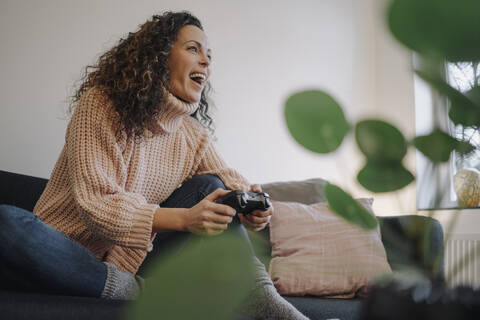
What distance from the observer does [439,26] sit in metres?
0.20

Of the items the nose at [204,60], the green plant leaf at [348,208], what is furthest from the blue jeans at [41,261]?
the green plant leaf at [348,208]

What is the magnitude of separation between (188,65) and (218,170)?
34 centimetres

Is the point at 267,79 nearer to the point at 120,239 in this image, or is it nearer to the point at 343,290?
the point at 343,290

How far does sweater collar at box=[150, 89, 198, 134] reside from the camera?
142 centimetres

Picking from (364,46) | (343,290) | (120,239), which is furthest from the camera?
(364,46)

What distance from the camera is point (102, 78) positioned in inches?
56.0

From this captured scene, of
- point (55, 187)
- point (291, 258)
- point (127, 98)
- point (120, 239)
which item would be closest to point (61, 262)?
point (120, 239)

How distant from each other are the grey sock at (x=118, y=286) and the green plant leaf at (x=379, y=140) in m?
0.94

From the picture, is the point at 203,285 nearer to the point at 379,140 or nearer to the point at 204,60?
the point at 379,140

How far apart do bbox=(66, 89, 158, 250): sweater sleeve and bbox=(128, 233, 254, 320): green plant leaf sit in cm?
93

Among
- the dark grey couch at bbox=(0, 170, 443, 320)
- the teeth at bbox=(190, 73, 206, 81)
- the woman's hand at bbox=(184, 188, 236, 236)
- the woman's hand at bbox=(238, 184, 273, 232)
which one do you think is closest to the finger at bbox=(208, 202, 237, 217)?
the woman's hand at bbox=(184, 188, 236, 236)

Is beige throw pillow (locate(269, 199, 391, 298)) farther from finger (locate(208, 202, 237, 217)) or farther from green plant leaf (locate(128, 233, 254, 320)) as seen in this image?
green plant leaf (locate(128, 233, 254, 320))

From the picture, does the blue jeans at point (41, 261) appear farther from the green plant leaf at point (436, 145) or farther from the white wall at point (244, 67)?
the green plant leaf at point (436, 145)

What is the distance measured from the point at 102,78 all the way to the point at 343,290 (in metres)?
1.02
